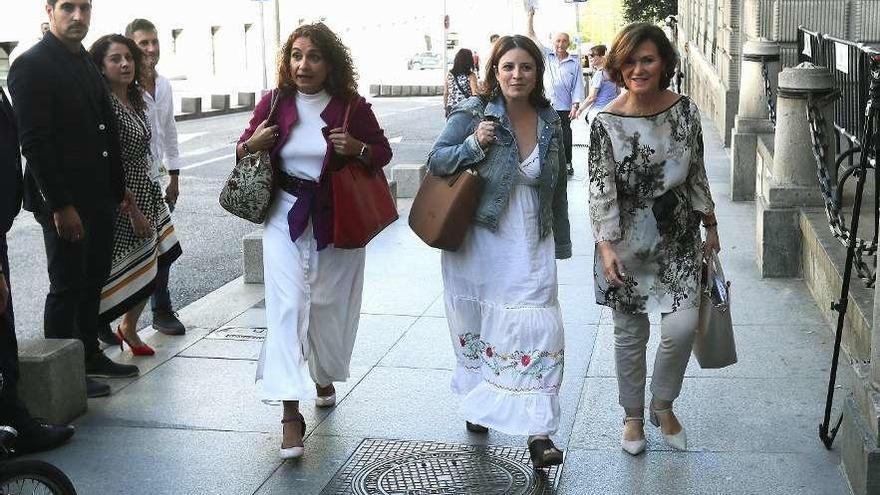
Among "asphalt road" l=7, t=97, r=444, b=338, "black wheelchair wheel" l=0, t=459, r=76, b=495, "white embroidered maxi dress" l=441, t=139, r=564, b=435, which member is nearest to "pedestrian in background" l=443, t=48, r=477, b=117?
"asphalt road" l=7, t=97, r=444, b=338

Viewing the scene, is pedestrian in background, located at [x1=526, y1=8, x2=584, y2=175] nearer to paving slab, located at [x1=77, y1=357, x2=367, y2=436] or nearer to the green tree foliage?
paving slab, located at [x1=77, y1=357, x2=367, y2=436]

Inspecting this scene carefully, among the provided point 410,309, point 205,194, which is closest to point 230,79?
point 205,194

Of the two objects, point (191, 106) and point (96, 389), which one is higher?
point (96, 389)

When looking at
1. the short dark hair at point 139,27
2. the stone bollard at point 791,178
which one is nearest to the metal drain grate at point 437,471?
the short dark hair at point 139,27

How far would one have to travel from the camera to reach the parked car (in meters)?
79.5

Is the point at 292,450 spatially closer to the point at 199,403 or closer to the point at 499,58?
the point at 199,403

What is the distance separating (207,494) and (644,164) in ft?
7.29

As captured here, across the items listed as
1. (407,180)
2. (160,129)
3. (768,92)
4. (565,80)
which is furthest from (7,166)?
(565,80)

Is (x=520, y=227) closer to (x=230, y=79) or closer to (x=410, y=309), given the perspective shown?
(x=410, y=309)

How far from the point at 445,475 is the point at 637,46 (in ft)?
6.37

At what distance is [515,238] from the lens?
5.57m

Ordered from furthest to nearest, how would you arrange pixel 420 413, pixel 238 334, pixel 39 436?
pixel 238 334, pixel 420 413, pixel 39 436

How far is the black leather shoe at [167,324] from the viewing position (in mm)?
8141

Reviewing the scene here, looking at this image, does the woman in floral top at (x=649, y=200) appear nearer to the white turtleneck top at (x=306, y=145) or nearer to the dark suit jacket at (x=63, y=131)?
the white turtleneck top at (x=306, y=145)
